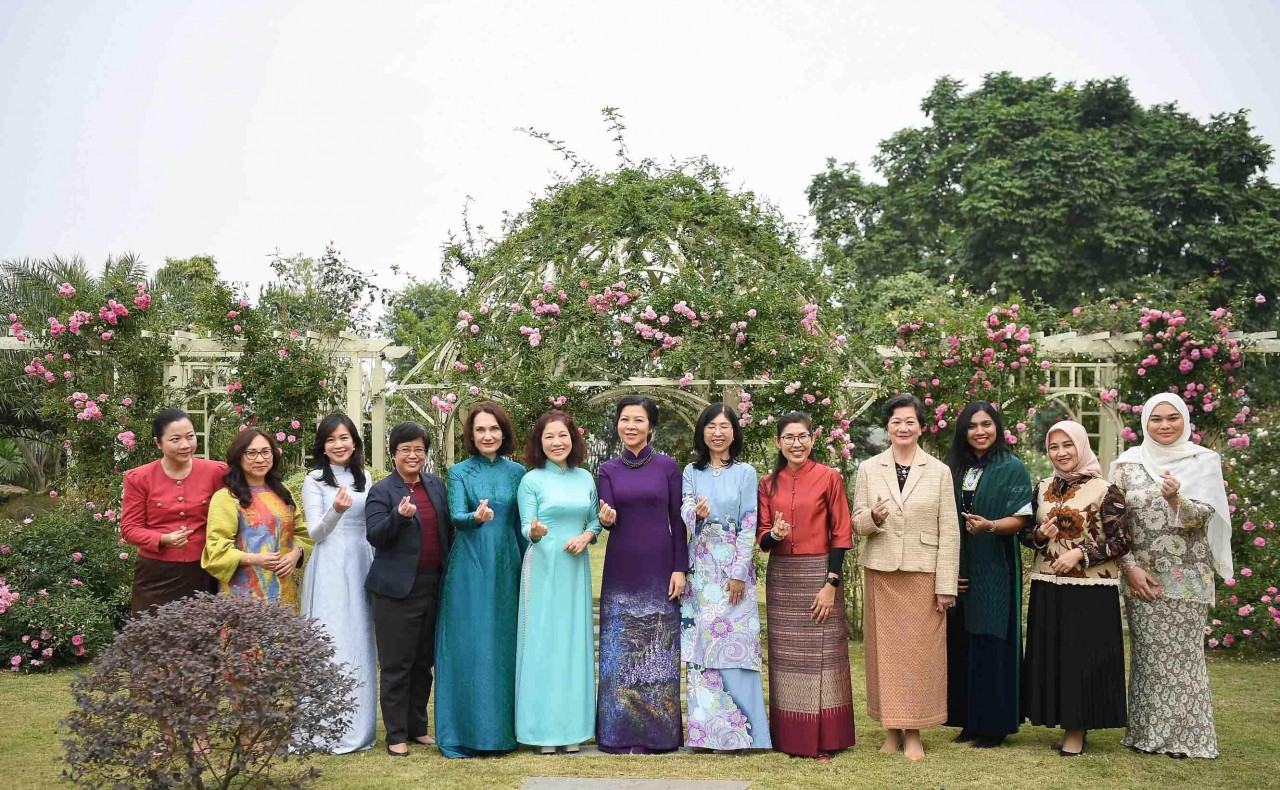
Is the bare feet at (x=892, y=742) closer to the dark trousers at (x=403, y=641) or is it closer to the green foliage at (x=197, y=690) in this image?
the dark trousers at (x=403, y=641)

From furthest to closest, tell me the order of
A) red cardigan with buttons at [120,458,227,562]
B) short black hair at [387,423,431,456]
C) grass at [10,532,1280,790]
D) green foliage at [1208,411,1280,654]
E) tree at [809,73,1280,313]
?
tree at [809,73,1280,313] → green foliage at [1208,411,1280,654] → short black hair at [387,423,431,456] → red cardigan with buttons at [120,458,227,562] → grass at [10,532,1280,790]

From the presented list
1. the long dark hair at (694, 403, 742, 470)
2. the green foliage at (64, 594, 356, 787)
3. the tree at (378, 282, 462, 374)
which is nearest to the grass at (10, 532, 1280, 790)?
the green foliage at (64, 594, 356, 787)

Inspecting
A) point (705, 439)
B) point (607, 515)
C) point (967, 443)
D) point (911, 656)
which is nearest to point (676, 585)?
point (607, 515)

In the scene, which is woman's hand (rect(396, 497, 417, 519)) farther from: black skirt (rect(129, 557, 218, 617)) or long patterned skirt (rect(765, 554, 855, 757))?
long patterned skirt (rect(765, 554, 855, 757))

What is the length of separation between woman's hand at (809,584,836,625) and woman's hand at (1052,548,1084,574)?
3.36 feet

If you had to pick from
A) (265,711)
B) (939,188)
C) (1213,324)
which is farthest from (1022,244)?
(265,711)

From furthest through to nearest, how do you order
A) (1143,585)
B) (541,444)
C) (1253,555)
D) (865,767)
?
(1253,555) < (541,444) < (1143,585) < (865,767)

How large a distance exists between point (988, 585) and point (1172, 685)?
922mm

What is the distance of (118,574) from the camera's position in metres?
8.31

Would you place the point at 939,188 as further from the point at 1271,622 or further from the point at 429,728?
the point at 429,728

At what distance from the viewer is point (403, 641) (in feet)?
17.9

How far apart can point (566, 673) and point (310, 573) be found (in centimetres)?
130

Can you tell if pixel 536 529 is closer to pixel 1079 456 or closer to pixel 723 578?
pixel 723 578

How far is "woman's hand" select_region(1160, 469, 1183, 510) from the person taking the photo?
5363mm
